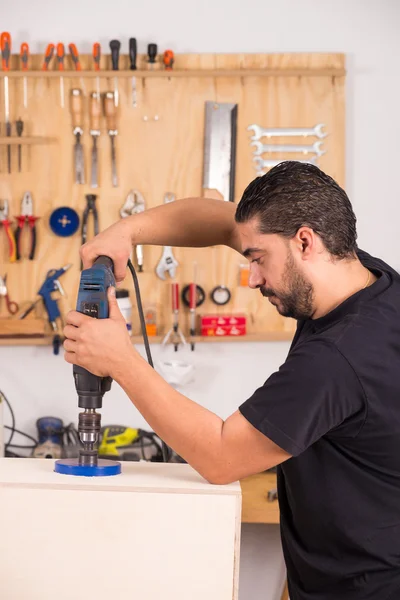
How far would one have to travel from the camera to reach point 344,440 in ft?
4.49

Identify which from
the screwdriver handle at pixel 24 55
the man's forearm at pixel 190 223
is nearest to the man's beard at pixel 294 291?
the man's forearm at pixel 190 223

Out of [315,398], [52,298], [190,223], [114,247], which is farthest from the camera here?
[52,298]

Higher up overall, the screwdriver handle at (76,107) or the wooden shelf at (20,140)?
the screwdriver handle at (76,107)

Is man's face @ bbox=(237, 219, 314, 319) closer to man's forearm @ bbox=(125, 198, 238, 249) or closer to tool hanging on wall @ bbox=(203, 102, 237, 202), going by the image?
man's forearm @ bbox=(125, 198, 238, 249)

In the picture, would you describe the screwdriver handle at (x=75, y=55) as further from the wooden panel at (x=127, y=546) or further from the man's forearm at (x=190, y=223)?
the wooden panel at (x=127, y=546)

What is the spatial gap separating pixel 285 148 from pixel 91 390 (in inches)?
76.1

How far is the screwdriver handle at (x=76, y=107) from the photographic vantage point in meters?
3.07

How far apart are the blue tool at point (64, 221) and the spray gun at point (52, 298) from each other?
5.5 inches

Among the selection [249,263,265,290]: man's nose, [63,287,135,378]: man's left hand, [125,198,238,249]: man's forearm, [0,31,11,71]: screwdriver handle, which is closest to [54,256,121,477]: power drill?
[63,287,135,378]: man's left hand

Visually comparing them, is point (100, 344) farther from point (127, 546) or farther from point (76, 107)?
point (76, 107)

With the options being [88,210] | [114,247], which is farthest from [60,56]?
[114,247]

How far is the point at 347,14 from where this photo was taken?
123 inches

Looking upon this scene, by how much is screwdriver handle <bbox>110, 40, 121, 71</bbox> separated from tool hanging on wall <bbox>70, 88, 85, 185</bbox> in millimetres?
171

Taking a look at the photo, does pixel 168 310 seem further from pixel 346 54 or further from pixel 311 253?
pixel 311 253
